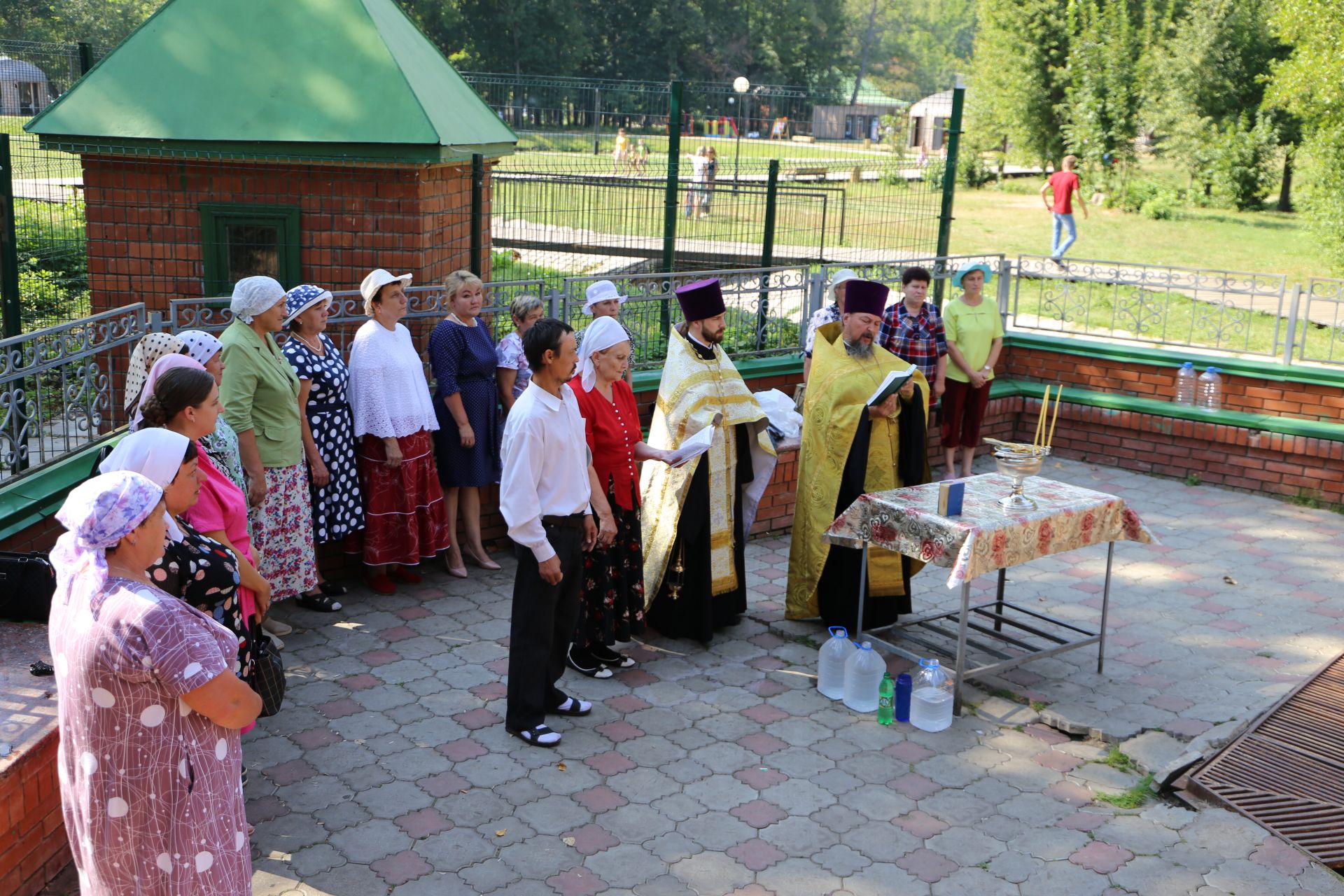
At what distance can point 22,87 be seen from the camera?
461 inches

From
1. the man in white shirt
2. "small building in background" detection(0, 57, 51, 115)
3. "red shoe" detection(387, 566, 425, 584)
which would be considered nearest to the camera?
the man in white shirt

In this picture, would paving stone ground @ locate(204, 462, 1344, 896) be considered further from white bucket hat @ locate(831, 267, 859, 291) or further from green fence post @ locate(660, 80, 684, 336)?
green fence post @ locate(660, 80, 684, 336)

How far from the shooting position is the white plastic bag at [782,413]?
325 inches

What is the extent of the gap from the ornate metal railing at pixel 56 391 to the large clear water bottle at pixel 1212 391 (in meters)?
8.32

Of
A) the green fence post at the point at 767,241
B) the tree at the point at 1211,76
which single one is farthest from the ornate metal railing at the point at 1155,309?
the tree at the point at 1211,76

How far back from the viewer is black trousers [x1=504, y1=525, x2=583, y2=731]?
5094 mm

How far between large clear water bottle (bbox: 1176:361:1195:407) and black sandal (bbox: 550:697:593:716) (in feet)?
22.9

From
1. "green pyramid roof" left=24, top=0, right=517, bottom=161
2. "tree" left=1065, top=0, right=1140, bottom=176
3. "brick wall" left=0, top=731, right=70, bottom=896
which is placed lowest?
"brick wall" left=0, top=731, right=70, bottom=896

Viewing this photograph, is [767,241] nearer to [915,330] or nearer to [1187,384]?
[915,330]

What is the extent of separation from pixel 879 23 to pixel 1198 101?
9784 cm

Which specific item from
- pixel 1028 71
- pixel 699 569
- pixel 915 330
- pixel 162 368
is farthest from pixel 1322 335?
pixel 1028 71

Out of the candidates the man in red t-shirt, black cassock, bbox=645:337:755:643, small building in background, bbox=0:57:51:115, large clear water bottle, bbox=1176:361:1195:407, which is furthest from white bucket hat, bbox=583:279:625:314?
the man in red t-shirt

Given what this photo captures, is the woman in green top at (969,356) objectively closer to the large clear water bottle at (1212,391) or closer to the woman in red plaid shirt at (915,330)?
the woman in red plaid shirt at (915,330)

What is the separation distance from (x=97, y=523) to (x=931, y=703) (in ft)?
12.8
